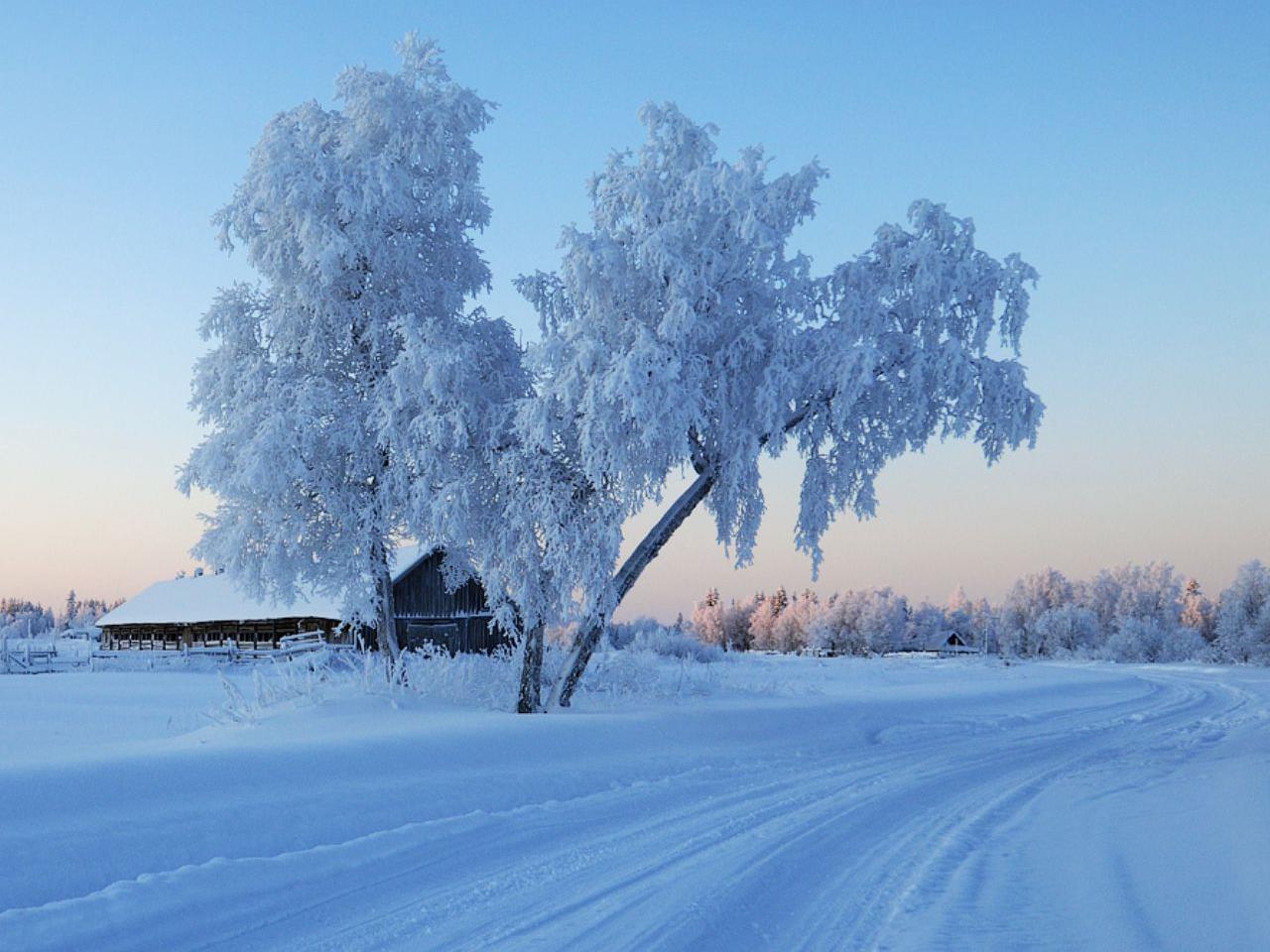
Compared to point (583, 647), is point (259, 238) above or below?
above

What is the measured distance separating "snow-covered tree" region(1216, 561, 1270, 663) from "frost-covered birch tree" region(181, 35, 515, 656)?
76485 millimetres

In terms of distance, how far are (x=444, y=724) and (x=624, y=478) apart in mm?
4275

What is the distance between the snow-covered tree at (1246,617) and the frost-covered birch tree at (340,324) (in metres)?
76.5

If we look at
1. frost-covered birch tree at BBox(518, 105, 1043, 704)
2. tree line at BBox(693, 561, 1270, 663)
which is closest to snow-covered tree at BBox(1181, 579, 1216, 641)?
tree line at BBox(693, 561, 1270, 663)

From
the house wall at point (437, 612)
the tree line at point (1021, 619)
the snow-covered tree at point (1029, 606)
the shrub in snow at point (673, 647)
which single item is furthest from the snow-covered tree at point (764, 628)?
the house wall at point (437, 612)

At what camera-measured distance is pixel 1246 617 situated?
77.8 metres

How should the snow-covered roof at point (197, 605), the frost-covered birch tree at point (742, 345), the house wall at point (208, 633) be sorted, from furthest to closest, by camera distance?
1. the house wall at point (208, 633)
2. the snow-covered roof at point (197, 605)
3. the frost-covered birch tree at point (742, 345)

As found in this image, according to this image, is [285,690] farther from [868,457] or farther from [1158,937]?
[1158,937]

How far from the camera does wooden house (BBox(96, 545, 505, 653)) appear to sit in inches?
1460

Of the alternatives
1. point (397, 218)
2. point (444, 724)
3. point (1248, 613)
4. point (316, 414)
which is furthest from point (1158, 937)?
point (1248, 613)

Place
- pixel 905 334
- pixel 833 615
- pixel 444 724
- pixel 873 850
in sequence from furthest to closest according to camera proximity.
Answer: pixel 833 615 < pixel 905 334 < pixel 444 724 < pixel 873 850

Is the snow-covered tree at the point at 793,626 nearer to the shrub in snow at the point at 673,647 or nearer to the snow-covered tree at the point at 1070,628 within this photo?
the snow-covered tree at the point at 1070,628

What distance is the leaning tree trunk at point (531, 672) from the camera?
1580cm

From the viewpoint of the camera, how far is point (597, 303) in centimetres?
1465
